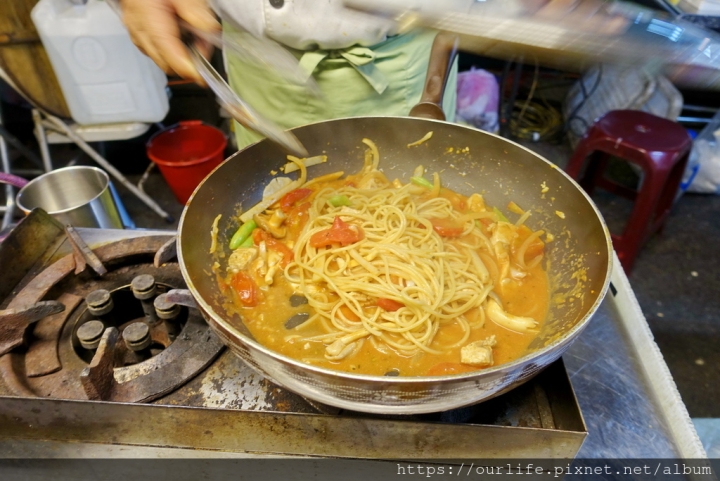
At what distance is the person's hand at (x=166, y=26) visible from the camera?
5.63 ft

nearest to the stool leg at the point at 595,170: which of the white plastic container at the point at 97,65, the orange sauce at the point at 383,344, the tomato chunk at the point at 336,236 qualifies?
the orange sauce at the point at 383,344

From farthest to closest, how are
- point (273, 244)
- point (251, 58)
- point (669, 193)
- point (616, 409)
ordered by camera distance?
point (669, 193)
point (273, 244)
point (251, 58)
point (616, 409)

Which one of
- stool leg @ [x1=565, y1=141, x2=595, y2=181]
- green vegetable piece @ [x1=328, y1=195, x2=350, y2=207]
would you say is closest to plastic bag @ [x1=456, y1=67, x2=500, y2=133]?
stool leg @ [x1=565, y1=141, x2=595, y2=181]

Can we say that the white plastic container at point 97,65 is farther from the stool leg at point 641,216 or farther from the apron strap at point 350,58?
the stool leg at point 641,216

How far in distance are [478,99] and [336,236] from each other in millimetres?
4101

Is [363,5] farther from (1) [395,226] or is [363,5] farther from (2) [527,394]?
(2) [527,394]

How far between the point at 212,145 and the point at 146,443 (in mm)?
3965

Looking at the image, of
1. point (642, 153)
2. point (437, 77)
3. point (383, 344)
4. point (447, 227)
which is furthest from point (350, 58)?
point (642, 153)

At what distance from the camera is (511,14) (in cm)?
129

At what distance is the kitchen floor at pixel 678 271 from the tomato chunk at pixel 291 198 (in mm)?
2574

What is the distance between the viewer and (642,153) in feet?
12.9

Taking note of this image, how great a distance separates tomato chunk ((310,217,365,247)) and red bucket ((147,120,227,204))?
2.96 meters

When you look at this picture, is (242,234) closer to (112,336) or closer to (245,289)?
(245,289)

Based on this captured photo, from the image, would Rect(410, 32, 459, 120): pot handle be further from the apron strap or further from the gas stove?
the gas stove
